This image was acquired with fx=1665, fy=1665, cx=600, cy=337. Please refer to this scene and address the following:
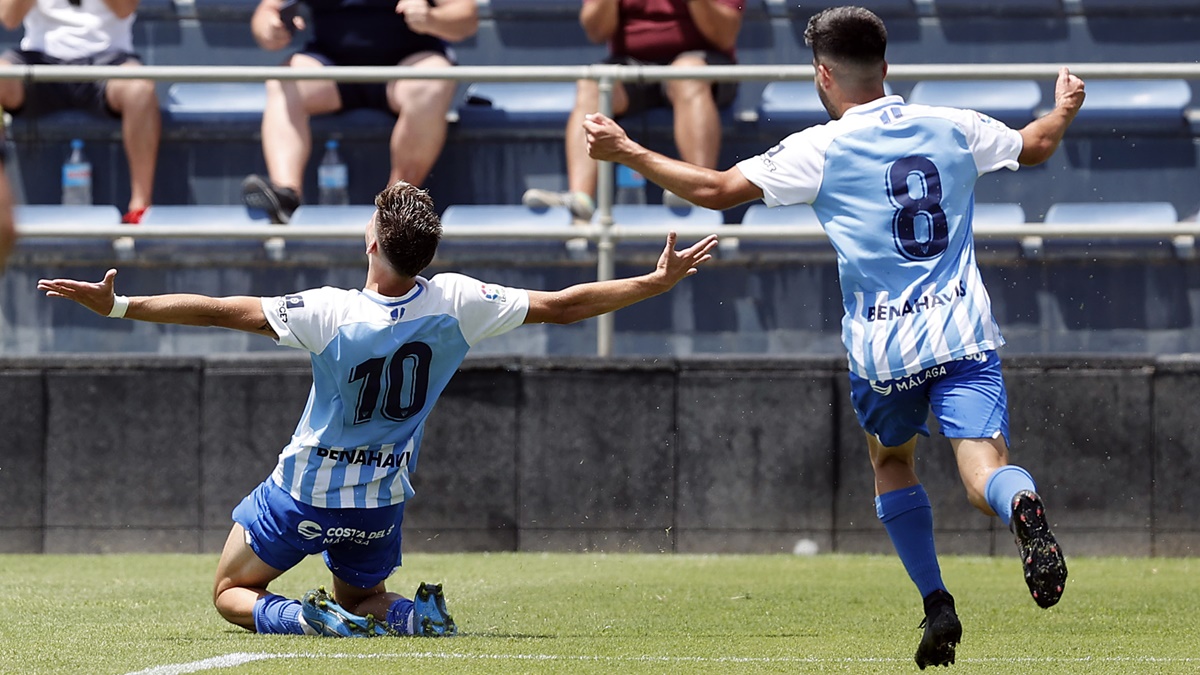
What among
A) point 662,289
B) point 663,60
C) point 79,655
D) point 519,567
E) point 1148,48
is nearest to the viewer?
point 79,655

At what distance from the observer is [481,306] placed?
5.63 metres

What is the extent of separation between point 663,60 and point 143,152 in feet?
9.59

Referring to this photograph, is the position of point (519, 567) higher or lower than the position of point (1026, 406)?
lower

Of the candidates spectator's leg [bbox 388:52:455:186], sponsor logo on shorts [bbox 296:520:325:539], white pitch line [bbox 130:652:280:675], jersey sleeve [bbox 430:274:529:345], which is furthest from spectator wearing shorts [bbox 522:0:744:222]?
white pitch line [bbox 130:652:280:675]

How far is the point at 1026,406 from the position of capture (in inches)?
325

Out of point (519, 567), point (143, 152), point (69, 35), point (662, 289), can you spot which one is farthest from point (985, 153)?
point (69, 35)

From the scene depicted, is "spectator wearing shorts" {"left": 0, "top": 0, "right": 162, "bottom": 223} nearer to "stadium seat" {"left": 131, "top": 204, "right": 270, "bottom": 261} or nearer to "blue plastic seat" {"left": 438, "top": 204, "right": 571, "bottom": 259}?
"stadium seat" {"left": 131, "top": 204, "right": 270, "bottom": 261}

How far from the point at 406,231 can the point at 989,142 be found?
1.85 m

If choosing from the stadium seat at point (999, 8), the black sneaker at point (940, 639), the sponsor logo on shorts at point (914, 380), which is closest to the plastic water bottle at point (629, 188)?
the stadium seat at point (999, 8)

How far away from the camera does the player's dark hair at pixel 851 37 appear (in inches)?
199

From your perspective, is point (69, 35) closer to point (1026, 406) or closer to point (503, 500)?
point (503, 500)

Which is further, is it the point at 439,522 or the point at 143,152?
the point at 143,152

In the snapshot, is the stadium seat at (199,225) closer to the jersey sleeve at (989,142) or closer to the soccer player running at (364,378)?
the soccer player running at (364,378)

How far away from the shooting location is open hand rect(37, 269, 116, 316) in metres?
5.21
